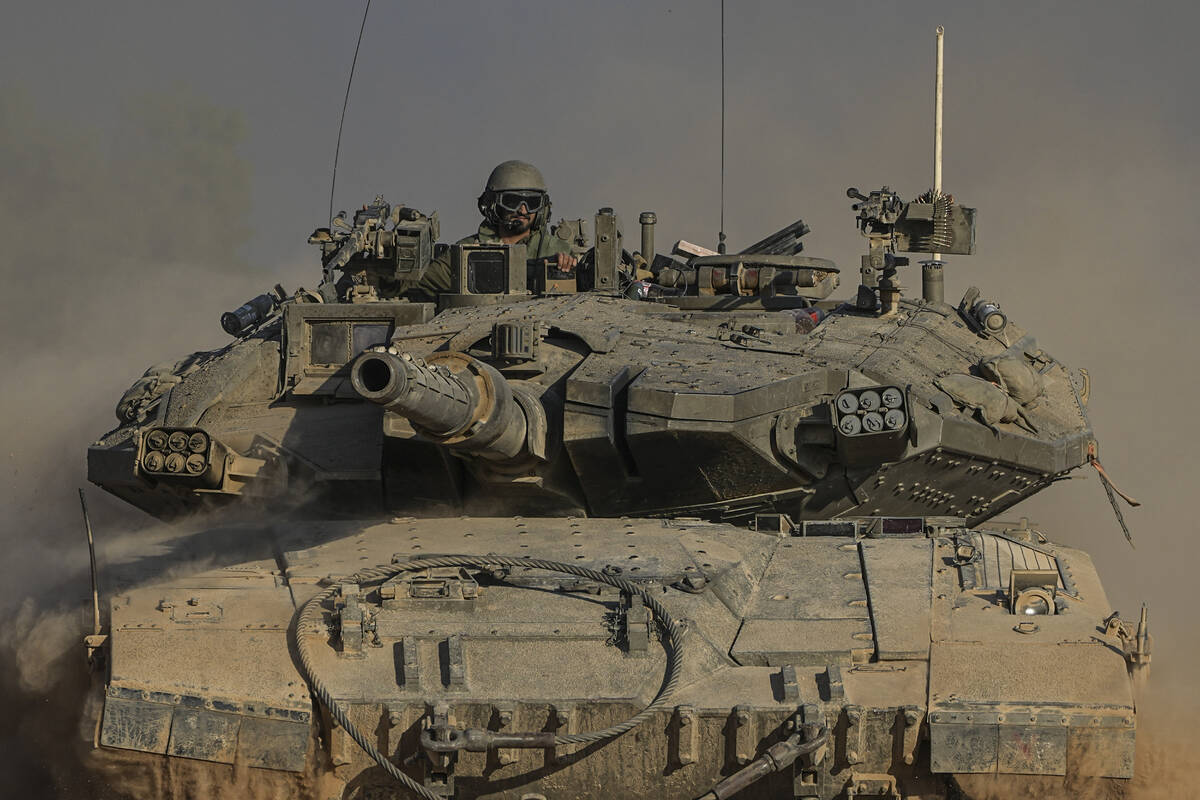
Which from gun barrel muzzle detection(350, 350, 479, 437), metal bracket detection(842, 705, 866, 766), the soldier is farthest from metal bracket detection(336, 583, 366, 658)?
the soldier

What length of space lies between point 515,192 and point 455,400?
7826mm

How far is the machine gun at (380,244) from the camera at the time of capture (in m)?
18.5

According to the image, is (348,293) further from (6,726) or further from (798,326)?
(6,726)

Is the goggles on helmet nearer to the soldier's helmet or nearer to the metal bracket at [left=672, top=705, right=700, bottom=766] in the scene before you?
the soldier's helmet

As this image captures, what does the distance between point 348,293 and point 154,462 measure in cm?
363

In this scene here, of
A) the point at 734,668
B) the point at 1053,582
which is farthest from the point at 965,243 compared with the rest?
the point at 734,668

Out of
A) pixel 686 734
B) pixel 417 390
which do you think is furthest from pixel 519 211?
pixel 686 734

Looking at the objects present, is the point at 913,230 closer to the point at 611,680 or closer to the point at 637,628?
the point at 637,628

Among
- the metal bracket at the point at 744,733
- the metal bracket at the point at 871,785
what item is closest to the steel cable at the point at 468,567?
the metal bracket at the point at 744,733

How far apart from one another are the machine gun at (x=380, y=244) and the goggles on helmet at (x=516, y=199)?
906mm

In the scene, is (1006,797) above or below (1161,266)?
below

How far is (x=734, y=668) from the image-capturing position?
11906 mm

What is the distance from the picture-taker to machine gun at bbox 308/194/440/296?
18.5 meters

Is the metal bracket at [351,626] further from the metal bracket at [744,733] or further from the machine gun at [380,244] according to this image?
the machine gun at [380,244]
